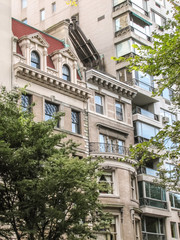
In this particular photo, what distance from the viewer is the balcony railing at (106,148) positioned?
3700 cm

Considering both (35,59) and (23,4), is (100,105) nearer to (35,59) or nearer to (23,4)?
(35,59)

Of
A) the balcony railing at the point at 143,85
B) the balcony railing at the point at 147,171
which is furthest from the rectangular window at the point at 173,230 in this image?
the balcony railing at the point at 143,85

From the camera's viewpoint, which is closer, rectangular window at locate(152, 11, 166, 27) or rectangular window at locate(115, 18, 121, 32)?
rectangular window at locate(115, 18, 121, 32)

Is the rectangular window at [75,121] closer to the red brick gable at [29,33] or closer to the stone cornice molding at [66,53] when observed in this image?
the red brick gable at [29,33]

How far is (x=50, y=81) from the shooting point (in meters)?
34.9

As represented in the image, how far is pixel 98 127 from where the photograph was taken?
38.3 m

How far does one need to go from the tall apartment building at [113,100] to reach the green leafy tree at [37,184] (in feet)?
22.9

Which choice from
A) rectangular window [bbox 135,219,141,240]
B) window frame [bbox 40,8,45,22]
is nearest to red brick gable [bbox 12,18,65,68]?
rectangular window [bbox 135,219,141,240]

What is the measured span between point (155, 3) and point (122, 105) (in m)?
16.7

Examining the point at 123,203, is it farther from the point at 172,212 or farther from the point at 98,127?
→ the point at 172,212

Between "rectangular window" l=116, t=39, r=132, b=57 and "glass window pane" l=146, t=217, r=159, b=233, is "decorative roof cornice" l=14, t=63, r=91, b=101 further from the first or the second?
"glass window pane" l=146, t=217, r=159, b=233

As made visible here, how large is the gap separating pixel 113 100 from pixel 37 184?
19941mm

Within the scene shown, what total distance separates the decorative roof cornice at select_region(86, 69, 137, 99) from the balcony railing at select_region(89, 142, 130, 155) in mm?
5415

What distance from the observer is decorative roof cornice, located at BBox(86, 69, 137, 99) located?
39062 mm
